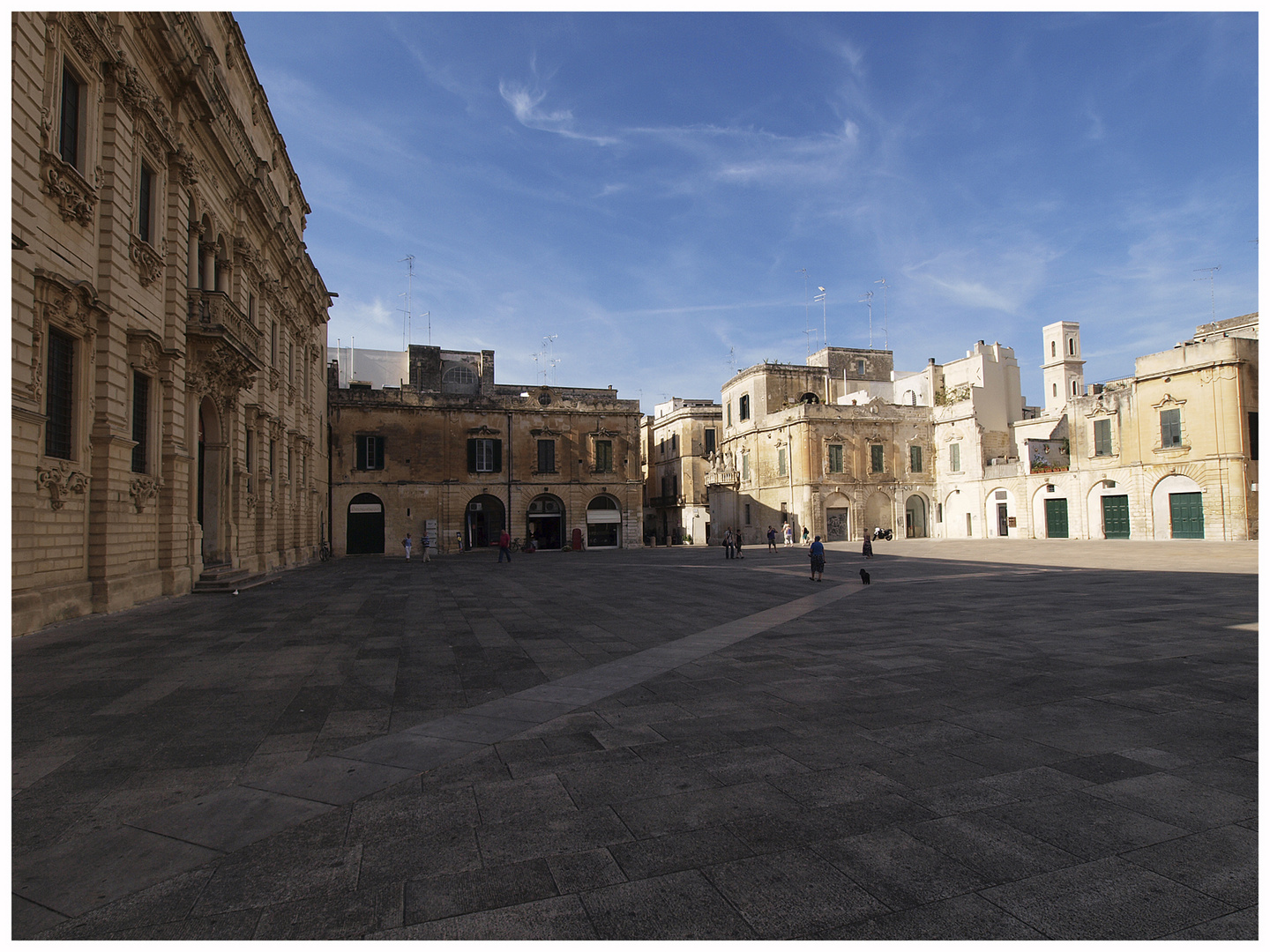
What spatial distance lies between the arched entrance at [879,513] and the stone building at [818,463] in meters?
0.06

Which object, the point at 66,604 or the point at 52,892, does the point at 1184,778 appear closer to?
the point at 52,892

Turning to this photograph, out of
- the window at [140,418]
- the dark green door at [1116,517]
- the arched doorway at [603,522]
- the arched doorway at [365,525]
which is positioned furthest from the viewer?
the arched doorway at [603,522]

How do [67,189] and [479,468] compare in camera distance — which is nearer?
[67,189]

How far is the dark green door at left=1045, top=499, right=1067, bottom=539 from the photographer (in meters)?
40.1

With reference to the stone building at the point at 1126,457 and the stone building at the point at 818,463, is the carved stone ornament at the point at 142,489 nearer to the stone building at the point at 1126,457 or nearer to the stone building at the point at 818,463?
the stone building at the point at 818,463

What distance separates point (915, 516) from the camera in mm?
48219

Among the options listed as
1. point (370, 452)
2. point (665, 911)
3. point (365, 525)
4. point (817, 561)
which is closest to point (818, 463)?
point (370, 452)

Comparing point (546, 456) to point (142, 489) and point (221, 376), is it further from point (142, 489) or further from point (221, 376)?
point (142, 489)

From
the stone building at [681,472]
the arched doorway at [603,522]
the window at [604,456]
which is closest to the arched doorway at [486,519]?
the arched doorway at [603,522]

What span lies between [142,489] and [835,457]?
39667 mm

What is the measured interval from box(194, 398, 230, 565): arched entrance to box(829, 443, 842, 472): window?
119 ft

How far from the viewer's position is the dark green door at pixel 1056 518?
40062 mm

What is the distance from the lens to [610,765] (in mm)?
4590

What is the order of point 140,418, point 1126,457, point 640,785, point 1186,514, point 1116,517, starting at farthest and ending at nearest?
point 1116,517, point 1126,457, point 1186,514, point 140,418, point 640,785
